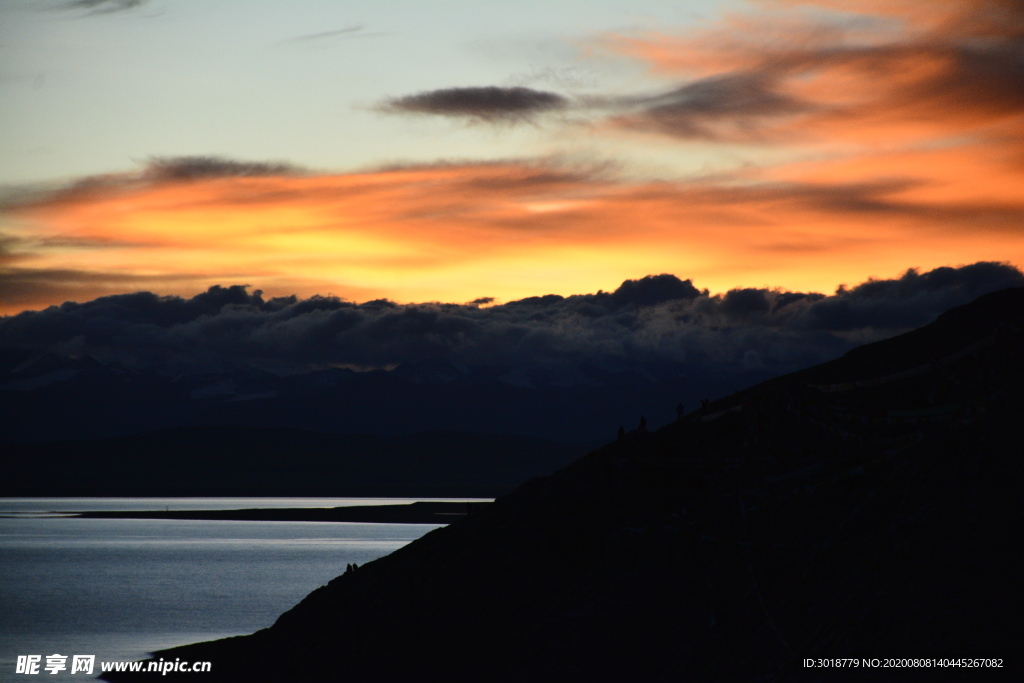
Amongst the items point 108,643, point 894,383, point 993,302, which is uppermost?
point 993,302

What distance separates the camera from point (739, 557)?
86.0 ft

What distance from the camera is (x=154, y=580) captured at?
10962cm

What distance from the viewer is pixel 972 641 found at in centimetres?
1920

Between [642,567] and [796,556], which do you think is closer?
[796,556]

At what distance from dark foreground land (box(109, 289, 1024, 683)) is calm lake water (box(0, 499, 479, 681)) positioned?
83.9 feet

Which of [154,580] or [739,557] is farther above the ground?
[154,580]

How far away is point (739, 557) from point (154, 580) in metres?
95.6

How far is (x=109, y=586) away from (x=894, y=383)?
286ft

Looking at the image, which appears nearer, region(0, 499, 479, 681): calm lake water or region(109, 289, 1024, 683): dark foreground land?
region(109, 289, 1024, 683): dark foreground land

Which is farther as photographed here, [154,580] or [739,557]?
[154,580]

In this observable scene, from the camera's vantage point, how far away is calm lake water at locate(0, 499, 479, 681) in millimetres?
70625

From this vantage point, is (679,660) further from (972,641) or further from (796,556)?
(972,641)

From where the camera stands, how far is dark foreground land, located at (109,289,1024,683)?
21.1m

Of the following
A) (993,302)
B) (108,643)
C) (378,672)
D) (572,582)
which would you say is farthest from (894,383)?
(108,643)
